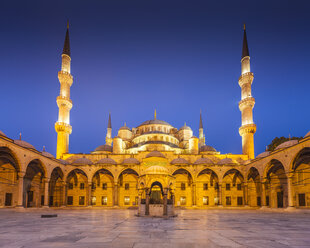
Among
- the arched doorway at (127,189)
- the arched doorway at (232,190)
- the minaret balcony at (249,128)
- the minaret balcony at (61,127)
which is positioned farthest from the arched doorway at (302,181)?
the minaret balcony at (61,127)

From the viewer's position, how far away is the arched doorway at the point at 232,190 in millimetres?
37188

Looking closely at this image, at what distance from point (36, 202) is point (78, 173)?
7201mm

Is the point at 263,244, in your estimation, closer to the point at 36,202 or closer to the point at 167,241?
the point at 167,241

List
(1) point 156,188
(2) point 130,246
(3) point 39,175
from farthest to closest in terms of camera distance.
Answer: (3) point 39,175 → (1) point 156,188 → (2) point 130,246

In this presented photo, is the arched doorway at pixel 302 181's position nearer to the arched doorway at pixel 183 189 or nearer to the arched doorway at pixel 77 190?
the arched doorway at pixel 183 189

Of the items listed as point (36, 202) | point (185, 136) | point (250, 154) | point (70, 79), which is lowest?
point (36, 202)

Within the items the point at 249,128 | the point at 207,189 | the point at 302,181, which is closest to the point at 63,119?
the point at 207,189

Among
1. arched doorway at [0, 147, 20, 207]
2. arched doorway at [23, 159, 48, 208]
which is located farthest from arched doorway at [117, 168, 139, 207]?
arched doorway at [0, 147, 20, 207]

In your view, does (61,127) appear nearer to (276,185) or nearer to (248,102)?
(248,102)

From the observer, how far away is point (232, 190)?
3766 centimetres

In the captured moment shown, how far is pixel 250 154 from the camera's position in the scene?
3878 cm

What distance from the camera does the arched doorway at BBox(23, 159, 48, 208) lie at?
3022 centimetres

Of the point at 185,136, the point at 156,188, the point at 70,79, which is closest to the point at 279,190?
the point at 156,188

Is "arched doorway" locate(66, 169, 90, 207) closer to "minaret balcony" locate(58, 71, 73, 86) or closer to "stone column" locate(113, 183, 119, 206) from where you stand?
"stone column" locate(113, 183, 119, 206)
